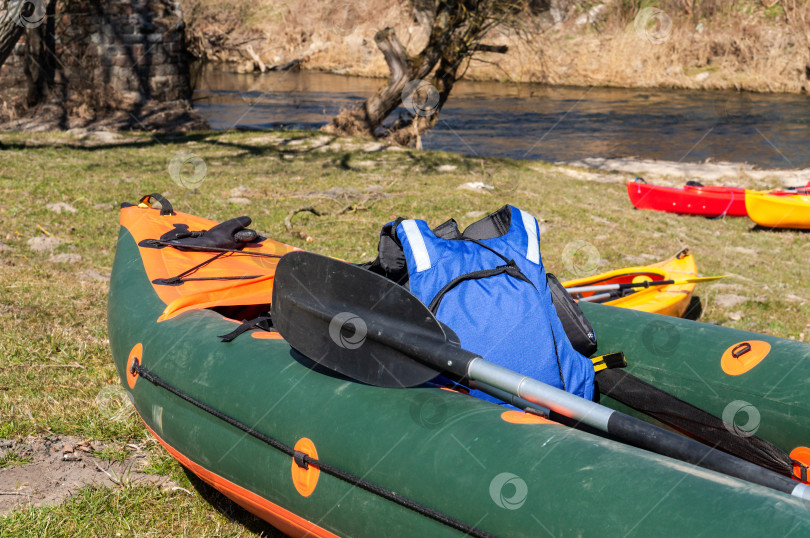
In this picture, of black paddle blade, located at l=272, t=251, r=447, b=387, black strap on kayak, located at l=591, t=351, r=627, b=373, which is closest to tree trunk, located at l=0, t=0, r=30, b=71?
black paddle blade, located at l=272, t=251, r=447, b=387

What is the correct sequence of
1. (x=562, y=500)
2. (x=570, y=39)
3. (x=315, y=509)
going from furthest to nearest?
(x=570, y=39) < (x=315, y=509) < (x=562, y=500)

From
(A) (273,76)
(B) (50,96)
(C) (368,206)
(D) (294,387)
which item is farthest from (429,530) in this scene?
(A) (273,76)

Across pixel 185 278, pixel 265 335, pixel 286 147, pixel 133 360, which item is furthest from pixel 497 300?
pixel 286 147

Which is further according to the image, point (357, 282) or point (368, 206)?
point (368, 206)

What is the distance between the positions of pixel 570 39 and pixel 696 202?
55.4 ft

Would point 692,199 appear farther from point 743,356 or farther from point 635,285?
point 743,356

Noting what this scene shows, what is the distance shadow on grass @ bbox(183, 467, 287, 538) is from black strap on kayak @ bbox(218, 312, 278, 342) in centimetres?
65

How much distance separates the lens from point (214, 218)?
22.3 ft

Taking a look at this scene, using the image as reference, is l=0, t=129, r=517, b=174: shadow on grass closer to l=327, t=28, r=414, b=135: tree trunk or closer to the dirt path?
l=327, t=28, r=414, b=135: tree trunk

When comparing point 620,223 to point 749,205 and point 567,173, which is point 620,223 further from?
point 567,173

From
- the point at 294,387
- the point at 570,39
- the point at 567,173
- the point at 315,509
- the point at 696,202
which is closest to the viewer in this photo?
the point at 315,509

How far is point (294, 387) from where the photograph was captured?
229cm

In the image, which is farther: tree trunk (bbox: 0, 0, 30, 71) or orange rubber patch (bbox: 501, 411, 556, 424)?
tree trunk (bbox: 0, 0, 30, 71)

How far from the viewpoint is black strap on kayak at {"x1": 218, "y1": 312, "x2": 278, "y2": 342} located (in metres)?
2.63
